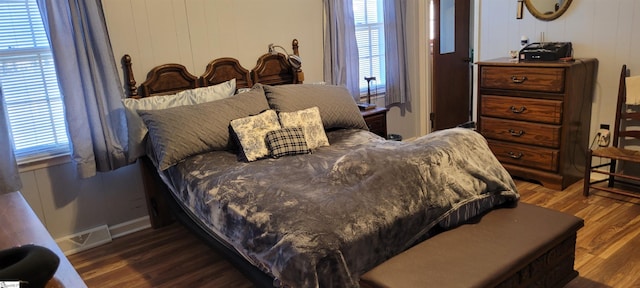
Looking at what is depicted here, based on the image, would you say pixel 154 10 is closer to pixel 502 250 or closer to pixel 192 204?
pixel 192 204

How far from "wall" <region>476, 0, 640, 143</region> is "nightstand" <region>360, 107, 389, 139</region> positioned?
4.12 ft

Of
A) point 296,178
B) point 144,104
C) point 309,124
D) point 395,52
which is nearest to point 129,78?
point 144,104

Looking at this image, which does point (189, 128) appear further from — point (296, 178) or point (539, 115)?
point (539, 115)

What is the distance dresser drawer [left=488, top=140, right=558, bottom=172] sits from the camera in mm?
3471

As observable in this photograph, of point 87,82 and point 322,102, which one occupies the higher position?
point 87,82

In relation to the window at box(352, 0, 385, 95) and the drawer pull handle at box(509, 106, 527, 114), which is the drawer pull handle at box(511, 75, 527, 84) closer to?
the drawer pull handle at box(509, 106, 527, 114)

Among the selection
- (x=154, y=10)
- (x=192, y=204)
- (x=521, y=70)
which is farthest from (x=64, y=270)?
(x=521, y=70)

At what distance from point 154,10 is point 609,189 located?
131 inches

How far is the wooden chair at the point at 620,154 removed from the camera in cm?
316

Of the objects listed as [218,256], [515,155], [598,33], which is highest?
[598,33]

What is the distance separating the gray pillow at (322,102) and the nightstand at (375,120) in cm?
39

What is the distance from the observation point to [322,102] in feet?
10.2

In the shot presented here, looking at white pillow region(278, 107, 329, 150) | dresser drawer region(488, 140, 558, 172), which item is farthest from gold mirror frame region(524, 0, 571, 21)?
white pillow region(278, 107, 329, 150)

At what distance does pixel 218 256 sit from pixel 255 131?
79 centimetres
